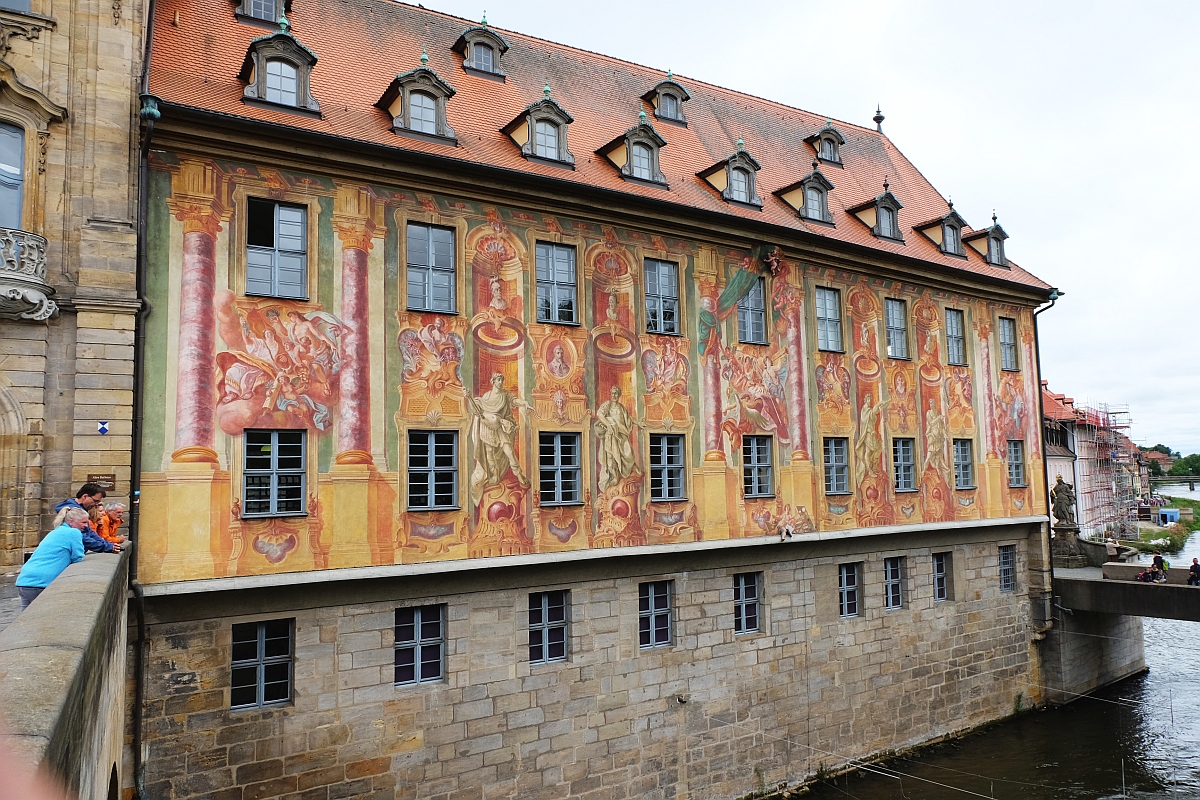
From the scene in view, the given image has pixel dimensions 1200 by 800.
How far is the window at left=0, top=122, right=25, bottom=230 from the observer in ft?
35.4

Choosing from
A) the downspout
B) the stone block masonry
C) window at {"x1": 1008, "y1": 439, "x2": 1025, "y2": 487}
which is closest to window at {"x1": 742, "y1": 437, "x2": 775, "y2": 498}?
the stone block masonry

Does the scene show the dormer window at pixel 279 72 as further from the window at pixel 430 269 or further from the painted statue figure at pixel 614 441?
the painted statue figure at pixel 614 441

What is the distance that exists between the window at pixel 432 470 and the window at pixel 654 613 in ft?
12.9

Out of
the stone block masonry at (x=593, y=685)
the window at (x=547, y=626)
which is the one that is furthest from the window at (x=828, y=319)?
the window at (x=547, y=626)

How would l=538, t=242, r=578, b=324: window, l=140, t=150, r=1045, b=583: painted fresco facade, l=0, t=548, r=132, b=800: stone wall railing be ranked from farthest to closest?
l=538, t=242, r=578, b=324: window < l=140, t=150, r=1045, b=583: painted fresco facade < l=0, t=548, r=132, b=800: stone wall railing

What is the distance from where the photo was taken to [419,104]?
14.2 m

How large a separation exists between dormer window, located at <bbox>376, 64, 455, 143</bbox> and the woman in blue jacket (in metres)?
8.31

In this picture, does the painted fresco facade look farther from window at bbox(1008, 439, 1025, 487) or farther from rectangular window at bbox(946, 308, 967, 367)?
window at bbox(1008, 439, 1025, 487)

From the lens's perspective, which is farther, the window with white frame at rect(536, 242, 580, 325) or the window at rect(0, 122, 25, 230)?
the window with white frame at rect(536, 242, 580, 325)

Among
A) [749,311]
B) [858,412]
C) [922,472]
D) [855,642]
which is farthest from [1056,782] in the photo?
[749,311]

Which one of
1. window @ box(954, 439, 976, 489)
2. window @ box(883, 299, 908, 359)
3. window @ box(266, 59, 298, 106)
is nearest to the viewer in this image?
window @ box(266, 59, 298, 106)

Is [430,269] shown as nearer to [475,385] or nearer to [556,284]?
[475,385]

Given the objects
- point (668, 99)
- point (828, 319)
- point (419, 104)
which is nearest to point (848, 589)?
point (828, 319)

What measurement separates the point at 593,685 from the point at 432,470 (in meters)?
4.52
